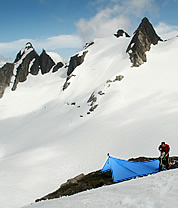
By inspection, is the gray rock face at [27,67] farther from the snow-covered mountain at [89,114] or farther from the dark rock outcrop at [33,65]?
the snow-covered mountain at [89,114]

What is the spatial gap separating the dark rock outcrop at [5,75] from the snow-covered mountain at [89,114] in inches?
153

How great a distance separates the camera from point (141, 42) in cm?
4878

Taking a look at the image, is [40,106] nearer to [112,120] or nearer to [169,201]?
[112,120]

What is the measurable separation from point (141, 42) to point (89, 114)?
2528 cm

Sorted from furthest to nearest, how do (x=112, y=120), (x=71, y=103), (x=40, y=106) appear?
(x=40, y=106) → (x=71, y=103) → (x=112, y=120)

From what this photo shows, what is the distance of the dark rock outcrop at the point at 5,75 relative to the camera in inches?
2776

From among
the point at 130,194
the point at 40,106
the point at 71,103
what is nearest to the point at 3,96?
the point at 40,106

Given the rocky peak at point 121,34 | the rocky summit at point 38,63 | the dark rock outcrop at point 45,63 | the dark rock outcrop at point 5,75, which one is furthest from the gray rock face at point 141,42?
the dark rock outcrop at point 5,75

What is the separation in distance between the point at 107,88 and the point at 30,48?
55873 mm

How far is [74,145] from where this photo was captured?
78.3 feet

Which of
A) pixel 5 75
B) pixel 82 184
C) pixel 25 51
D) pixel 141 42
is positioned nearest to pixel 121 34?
pixel 141 42

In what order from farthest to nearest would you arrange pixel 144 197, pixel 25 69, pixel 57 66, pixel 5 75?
pixel 57 66
pixel 25 69
pixel 5 75
pixel 144 197

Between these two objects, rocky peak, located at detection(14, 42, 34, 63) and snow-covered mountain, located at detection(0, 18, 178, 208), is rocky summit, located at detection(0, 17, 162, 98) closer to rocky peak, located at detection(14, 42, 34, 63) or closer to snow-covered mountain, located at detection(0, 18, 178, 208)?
rocky peak, located at detection(14, 42, 34, 63)

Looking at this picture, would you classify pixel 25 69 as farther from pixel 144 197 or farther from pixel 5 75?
pixel 144 197
